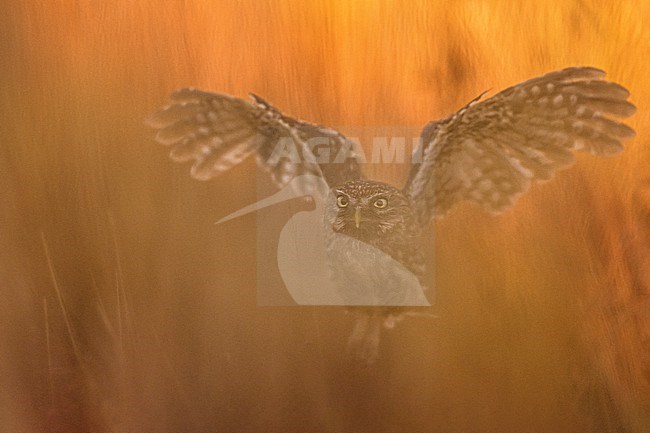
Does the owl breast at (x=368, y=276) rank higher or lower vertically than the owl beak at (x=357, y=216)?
lower

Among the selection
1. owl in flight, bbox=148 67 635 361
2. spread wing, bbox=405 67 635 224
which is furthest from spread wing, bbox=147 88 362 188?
spread wing, bbox=405 67 635 224

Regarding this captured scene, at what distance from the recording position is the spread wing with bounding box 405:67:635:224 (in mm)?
746

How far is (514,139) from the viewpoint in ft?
2.47

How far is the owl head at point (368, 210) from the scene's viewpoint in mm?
743

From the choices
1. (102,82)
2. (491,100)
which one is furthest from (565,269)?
(102,82)

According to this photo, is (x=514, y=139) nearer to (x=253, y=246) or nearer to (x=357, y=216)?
(x=357, y=216)

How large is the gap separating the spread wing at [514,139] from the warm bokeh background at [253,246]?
0.02 metres

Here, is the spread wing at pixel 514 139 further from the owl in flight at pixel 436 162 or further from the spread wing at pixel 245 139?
the spread wing at pixel 245 139

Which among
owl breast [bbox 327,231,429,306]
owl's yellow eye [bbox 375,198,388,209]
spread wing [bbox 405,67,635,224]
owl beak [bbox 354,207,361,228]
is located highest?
spread wing [bbox 405,67,635,224]

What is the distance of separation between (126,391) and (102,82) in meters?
0.44

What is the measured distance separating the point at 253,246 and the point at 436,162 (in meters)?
0.27

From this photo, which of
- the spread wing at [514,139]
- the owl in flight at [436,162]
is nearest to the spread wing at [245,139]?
the owl in flight at [436,162]

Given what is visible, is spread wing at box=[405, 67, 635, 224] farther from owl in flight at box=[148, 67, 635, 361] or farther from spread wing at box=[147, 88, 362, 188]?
spread wing at box=[147, 88, 362, 188]

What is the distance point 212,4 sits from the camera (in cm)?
77
